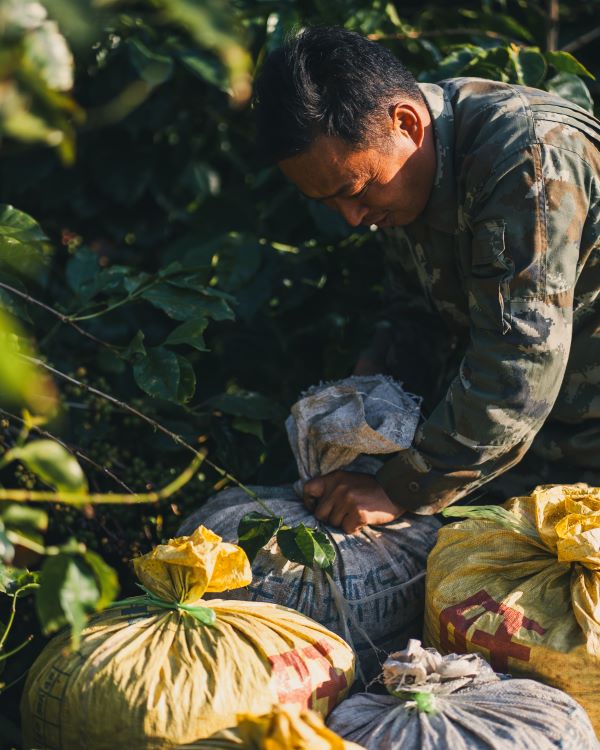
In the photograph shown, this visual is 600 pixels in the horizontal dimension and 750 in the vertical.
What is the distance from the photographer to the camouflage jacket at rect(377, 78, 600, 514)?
6.26ft

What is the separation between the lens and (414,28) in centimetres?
327

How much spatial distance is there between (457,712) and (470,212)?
3.33 ft

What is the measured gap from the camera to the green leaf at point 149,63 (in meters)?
2.79

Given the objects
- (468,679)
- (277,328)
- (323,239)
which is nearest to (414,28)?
(323,239)

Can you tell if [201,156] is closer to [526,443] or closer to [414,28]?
[414,28]

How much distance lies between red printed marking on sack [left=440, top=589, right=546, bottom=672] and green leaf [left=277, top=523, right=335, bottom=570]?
9.8 inches

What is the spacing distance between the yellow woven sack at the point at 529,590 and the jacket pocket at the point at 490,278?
1.20 ft

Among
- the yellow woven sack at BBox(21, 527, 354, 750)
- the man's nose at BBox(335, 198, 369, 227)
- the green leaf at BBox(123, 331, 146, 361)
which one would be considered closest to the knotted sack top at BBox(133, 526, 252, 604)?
the yellow woven sack at BBox(21, 527, 354, 750)

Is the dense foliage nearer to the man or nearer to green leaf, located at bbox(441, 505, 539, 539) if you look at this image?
the man

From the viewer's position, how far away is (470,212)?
2047 millimetres

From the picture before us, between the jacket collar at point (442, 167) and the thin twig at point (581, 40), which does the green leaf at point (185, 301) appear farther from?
the thin twig at point (581, 40)

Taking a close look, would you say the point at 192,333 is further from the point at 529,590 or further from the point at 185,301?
the point at 529,590

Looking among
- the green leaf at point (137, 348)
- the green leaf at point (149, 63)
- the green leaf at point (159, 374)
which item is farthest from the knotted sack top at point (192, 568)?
the green leaf at point (149, 63)

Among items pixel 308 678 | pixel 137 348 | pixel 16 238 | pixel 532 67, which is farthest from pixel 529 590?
pixel 532 67
